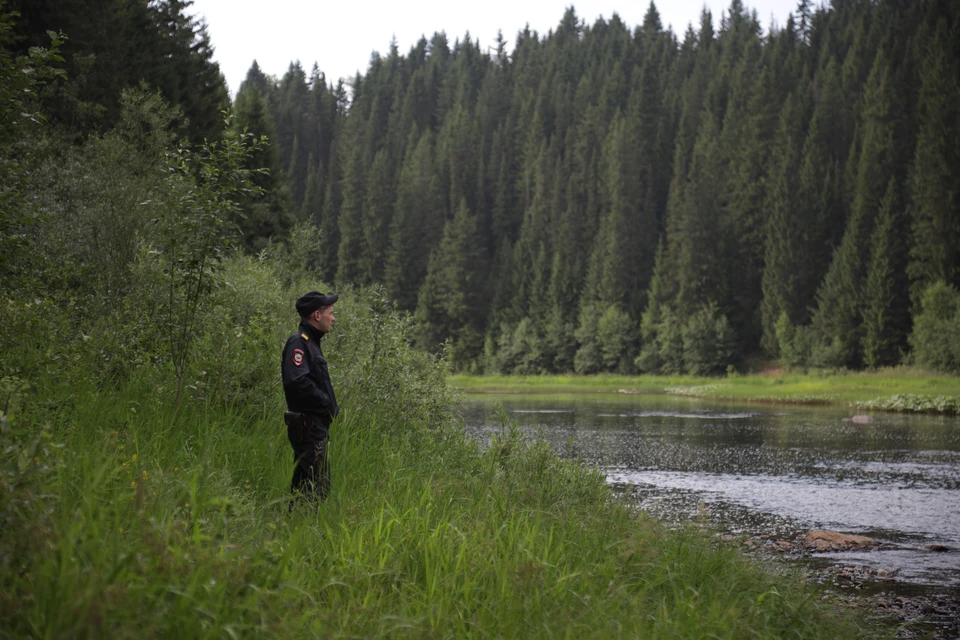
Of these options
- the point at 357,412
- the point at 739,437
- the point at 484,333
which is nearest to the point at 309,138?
the point at 484,333

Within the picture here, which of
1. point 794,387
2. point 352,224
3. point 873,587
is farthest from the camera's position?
point 352,224

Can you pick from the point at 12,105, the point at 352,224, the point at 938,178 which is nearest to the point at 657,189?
the point at 352,224

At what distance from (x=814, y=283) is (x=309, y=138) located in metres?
83.7

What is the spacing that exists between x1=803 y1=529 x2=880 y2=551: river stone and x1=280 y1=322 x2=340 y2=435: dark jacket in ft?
26.1

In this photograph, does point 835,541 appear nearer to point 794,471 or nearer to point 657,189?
point 794,471

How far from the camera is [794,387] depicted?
48.6m

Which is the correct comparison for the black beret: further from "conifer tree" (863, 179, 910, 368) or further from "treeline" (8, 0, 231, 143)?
"conifer tree" (863, 179, 910, 368)

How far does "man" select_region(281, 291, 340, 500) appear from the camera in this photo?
22.4 ft

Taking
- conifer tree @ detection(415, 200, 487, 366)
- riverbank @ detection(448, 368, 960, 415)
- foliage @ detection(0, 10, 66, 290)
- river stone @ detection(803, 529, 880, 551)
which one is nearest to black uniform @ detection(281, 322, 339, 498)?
foliage @ detection(0, 10, 66, 290)

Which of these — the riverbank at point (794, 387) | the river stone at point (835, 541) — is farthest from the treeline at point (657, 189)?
the river stone at point (835, 541)

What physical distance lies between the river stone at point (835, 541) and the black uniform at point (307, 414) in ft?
26.1

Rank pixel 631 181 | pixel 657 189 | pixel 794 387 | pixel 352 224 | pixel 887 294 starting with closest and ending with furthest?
pixel 794 387 < pixel 887 294 < pixel 631 181 < pixel 657 189 < pixel 352 224

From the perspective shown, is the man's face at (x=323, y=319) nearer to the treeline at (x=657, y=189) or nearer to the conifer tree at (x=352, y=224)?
the treeline at (x=657, y=189)

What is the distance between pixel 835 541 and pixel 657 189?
82.4 m
